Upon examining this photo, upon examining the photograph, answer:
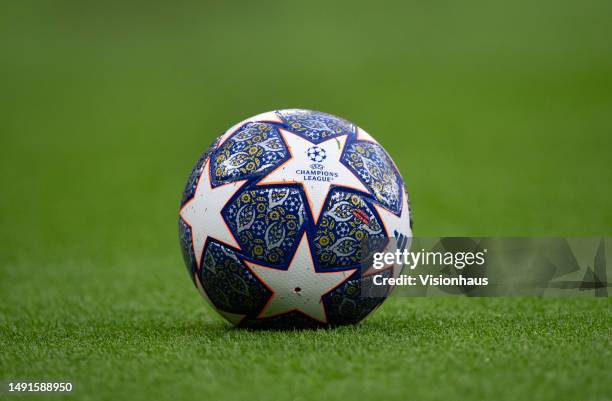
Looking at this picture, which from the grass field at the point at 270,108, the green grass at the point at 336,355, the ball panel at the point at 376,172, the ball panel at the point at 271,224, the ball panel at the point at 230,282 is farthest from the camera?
the ball panel at the point at 376,172

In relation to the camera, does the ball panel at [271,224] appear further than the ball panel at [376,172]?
No

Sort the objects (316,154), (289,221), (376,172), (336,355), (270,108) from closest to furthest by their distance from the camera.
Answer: (336,355)
(289,221)
(316,154)
(376,172)
(270,108)

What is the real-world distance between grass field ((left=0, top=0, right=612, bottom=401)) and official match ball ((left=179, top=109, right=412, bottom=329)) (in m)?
0.25

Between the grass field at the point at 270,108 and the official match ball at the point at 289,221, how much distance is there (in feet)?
0.81

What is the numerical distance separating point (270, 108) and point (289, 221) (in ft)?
55.9

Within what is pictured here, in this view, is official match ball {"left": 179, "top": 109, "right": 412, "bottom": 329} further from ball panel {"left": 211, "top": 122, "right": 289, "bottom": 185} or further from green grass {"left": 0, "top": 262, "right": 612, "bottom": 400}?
green grass {"left": 0, "top": 262, "right": 612, "bottom": 400}

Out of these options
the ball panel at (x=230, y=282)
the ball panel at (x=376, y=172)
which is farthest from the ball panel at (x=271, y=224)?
the ball panel at (x=376, y=172)

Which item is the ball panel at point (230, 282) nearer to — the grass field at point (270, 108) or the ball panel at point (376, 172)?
the grass field at point (270, 108)

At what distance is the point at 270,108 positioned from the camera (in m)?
22.0

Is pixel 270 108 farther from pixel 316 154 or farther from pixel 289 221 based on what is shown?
pixel 289 221

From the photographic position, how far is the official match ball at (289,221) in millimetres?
5234

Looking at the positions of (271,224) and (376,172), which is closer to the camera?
(271,224)

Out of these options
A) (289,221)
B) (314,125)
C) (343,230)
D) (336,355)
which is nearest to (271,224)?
(289,221)

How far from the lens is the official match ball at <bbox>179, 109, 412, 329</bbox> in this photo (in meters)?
5.23
